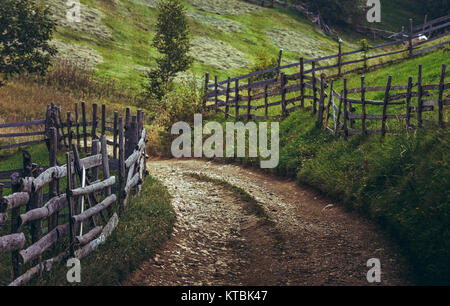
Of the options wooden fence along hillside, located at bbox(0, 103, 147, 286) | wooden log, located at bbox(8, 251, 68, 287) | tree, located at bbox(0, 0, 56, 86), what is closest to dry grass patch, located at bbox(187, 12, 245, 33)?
tree, located at bbox(0, 0, 56, 86)

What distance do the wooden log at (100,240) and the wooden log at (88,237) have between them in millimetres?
69

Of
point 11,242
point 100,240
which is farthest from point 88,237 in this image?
point 11,242

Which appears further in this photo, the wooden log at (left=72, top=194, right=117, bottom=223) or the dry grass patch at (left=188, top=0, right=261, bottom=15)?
the dry grass patch at (left=188, top=0, right=261, bottom=15)

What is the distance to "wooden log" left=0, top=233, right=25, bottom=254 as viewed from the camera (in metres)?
5.48

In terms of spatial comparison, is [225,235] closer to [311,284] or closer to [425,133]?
[311,284]

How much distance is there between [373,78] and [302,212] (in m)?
14.5

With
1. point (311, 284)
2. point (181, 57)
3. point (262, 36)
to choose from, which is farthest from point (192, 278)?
point (262, 36)

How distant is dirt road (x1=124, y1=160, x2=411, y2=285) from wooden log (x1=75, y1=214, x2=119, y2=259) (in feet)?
2.72

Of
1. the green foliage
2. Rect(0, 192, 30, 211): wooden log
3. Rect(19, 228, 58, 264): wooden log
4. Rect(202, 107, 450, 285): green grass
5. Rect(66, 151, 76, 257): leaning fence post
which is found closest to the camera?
Rect(0, 192, 30, 211): wooden log

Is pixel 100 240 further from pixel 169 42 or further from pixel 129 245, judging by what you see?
pixel 169 42

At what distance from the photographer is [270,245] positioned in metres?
8.14

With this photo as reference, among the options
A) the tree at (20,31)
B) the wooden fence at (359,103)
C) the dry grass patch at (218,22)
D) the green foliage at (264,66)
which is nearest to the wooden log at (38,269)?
the wooden fence at (359,103)

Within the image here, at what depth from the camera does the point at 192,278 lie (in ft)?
22.9

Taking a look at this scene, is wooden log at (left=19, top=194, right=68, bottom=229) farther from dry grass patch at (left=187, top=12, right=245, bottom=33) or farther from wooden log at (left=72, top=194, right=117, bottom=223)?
dry grass patch at (left=187, top=12, right=245, bottom=33)
